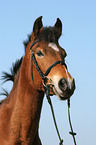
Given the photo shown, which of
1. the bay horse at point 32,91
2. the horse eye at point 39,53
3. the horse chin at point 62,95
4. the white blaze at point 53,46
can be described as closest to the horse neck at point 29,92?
the bay horse at point 32,91

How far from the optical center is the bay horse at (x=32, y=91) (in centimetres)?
489

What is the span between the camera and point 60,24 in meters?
5.83

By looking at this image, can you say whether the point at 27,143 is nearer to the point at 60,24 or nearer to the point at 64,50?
the point at 64,50

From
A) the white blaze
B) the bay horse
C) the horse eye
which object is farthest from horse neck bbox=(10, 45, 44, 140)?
the white blaze

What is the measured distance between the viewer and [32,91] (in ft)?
16.8

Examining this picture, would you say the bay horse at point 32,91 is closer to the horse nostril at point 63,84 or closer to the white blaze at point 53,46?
the white blaze at point 53,46

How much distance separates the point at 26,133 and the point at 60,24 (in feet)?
8.18

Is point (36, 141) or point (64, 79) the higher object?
point (64, 79)

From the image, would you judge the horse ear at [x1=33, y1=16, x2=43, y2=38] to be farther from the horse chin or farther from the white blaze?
the horse chin

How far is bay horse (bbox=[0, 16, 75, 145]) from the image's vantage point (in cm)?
489

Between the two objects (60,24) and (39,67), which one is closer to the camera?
(39,67)

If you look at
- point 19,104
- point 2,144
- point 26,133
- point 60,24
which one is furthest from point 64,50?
point 2,144

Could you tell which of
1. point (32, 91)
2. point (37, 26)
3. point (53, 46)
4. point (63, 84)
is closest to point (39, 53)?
point (53, 46)

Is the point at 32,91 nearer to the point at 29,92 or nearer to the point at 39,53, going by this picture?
the point at 29,92
